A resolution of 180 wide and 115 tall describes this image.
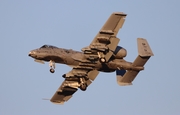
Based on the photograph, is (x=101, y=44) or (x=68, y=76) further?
(x=68, y=76)

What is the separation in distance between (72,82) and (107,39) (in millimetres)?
11556

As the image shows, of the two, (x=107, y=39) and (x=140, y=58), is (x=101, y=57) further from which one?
(x=140, y=58)

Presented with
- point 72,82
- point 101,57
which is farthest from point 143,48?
point 72,82

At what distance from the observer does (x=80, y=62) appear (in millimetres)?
70438

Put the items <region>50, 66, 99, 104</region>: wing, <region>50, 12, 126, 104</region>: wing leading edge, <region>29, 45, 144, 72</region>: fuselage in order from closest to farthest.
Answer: <region>50, 12, 126, 104</region>: wing leading edge, <region>29, 45, 144, 72</region>: fuselage, <region>50, 66, 99, 104</region>: wing

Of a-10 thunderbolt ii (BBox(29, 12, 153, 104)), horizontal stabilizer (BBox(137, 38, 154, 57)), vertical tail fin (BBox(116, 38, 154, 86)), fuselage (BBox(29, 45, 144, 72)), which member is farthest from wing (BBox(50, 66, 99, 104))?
horizontal stabilizer (BBox(137, 38, 154, 57))

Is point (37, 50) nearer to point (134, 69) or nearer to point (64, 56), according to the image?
point (64, 56)

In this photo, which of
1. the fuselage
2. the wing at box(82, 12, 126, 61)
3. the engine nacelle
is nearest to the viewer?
the wing at box(82, 12, 126, 61)

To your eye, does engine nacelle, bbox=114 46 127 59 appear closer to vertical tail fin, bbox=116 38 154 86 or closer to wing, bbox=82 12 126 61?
wing, bbox=82 12 126 61

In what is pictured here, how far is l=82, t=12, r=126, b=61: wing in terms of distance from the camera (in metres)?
Result: 65.1

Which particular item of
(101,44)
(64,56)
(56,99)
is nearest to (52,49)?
(64,56)

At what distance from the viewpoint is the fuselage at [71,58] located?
228 feet

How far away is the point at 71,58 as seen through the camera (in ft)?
229

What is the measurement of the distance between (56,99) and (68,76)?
7.63 metres
